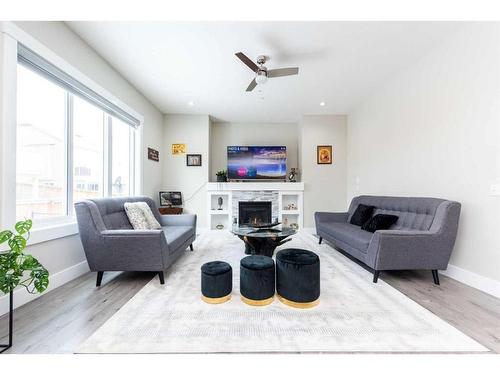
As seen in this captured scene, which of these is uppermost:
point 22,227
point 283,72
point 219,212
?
point 283,72

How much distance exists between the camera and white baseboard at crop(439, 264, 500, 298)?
6.45ft

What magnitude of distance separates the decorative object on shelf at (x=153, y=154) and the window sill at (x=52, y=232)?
2171 mm

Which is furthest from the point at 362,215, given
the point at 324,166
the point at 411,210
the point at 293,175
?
the point at 293,175

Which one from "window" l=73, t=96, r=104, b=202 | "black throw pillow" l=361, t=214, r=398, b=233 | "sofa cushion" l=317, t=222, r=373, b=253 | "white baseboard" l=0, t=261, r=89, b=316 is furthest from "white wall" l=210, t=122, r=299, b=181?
"white baseboard" l=0, t=261, r=89, b=316

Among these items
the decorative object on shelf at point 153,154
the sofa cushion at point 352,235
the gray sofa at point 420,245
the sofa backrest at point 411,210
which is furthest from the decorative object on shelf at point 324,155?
the decorative object on shelf at point 153,154

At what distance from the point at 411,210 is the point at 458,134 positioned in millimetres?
964

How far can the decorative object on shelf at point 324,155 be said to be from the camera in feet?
16.8

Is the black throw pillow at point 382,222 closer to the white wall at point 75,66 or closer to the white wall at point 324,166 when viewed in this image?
the white wall at point 324,166

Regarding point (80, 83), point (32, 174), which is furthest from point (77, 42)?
point (32, 174)

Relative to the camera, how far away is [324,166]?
5.11m

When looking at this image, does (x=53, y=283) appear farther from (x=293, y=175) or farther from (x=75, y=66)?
(x=293, y=175)

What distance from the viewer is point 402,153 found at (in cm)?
324
